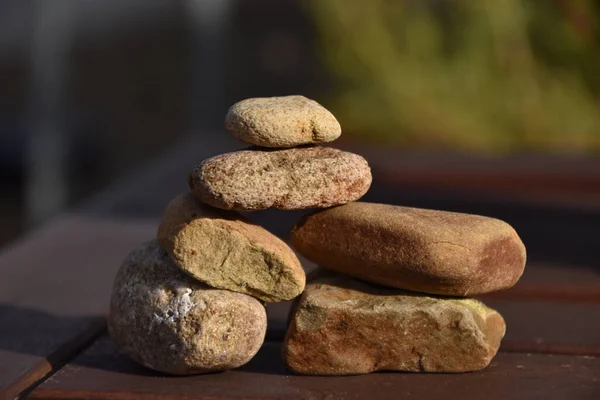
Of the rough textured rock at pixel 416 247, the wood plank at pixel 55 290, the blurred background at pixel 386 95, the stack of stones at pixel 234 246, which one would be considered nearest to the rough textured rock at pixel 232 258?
the stack of stones at pixel 234 246

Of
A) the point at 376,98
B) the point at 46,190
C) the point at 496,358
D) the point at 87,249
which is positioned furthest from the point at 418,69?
the point at 496,358

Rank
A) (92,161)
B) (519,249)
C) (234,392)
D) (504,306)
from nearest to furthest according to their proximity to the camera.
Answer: (234,392)
(519,249)
(504,306)
(92,161)

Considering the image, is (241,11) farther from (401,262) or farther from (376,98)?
(401,262)

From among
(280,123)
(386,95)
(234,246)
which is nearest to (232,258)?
(234,246)

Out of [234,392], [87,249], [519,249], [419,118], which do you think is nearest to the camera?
[234,392]

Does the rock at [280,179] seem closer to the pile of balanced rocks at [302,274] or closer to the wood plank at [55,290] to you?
the pile of balanced rocks at [302,274]

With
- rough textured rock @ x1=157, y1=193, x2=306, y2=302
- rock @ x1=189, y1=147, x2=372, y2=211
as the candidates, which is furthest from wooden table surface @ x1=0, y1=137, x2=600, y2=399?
rock @ x1=189, y1=147, x2=372, y2=211
